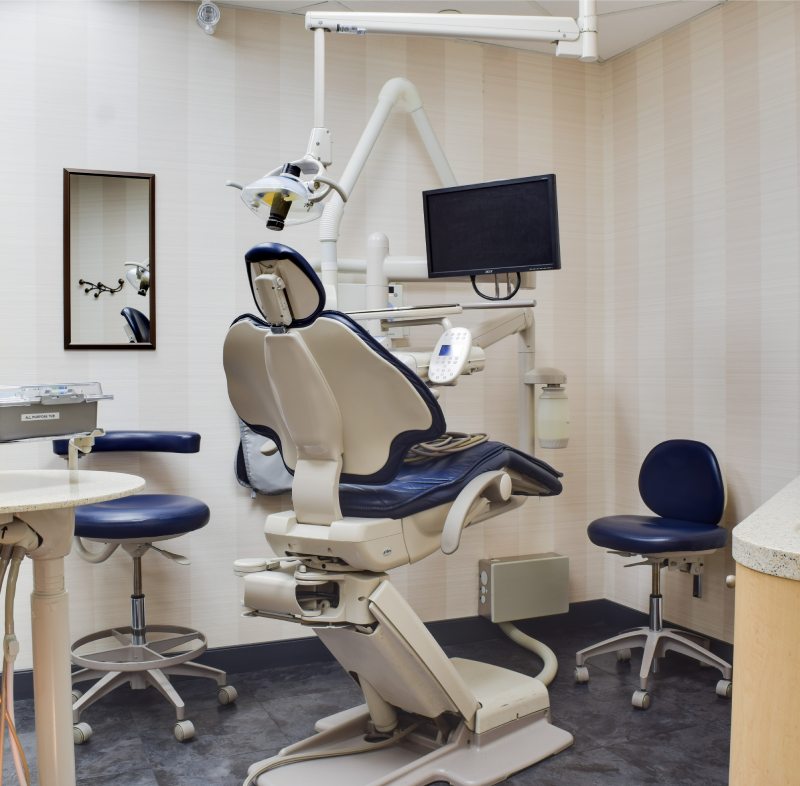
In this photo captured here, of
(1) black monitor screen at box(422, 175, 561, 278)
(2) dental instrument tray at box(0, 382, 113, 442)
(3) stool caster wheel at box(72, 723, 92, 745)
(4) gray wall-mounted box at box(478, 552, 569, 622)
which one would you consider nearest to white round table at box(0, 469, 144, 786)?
(2) dental instrument tray at box(0, 382, 113, 442)

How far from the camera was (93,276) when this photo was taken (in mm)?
3637

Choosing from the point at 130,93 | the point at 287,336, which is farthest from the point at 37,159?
the point at 287,336

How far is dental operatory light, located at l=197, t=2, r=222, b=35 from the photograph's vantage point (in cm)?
371

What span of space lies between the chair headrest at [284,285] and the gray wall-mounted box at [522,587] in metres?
2.15

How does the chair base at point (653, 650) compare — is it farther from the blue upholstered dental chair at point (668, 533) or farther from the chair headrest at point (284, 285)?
the chair headrest at point (284, 285)

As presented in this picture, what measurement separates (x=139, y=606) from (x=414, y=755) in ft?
4.22

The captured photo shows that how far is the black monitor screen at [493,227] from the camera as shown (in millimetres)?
3279

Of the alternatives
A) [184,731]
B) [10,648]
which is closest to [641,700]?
[184,731]

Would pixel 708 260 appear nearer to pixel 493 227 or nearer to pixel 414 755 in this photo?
pixel 493 227

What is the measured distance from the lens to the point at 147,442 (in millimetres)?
3586

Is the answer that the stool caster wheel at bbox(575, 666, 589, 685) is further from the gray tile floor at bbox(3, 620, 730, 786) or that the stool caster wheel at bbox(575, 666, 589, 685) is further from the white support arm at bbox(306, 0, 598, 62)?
the white support arm at bbox(306, 0, 598, 62)

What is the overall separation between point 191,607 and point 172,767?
37.8 inches

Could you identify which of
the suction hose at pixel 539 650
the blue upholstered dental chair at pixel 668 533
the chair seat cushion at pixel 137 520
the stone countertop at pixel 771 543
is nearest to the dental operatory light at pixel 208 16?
the chair seat cushion at pixel 137 520

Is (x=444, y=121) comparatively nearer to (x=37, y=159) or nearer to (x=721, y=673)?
(x=37, y=159)
